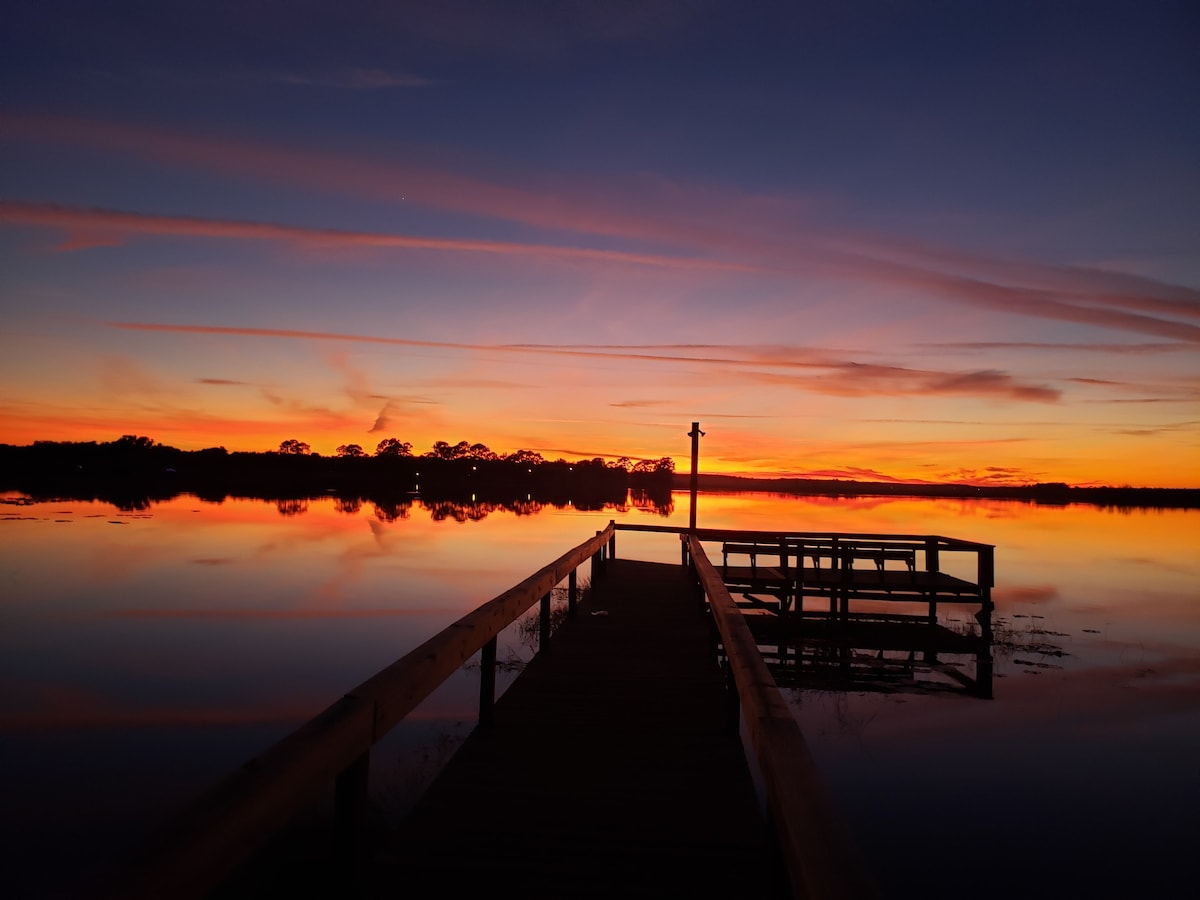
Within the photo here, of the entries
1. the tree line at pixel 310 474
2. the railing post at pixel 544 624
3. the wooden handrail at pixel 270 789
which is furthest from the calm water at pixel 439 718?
the tree line at pixel 310 474

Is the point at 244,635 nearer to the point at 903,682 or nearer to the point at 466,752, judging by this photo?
the point at 466,752

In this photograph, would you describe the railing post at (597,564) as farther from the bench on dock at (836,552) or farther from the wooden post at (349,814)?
A: the wooden post at (349,814)

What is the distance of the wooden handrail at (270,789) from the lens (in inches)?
65.4

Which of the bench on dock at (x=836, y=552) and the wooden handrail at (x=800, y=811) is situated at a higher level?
the wooden handrail at (x=800, y=811)

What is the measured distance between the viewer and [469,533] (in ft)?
116

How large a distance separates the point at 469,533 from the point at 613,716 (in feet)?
99.6

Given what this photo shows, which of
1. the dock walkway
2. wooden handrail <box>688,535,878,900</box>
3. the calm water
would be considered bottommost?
the calm water

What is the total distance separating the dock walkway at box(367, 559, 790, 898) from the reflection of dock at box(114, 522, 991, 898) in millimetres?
12

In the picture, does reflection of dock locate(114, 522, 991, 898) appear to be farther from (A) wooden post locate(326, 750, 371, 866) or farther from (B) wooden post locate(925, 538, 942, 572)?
(B) wooden post locate(925, 538, 942, 572)

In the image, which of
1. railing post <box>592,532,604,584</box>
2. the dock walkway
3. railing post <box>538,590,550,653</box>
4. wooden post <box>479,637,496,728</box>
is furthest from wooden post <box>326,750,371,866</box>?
railing post <box>592,532,604,584</box>

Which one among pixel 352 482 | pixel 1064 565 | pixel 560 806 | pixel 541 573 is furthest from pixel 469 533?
pixel 352 482

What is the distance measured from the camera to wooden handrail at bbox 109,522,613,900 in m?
1.66

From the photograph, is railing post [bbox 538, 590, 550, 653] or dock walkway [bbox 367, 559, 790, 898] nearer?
dock walkway [bbox 367, 559, 790, 898]

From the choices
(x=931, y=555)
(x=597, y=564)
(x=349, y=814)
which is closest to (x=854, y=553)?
(x=931, y=555)
